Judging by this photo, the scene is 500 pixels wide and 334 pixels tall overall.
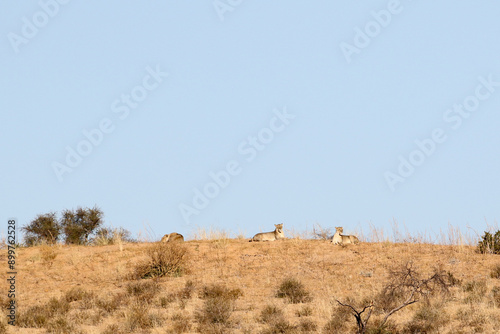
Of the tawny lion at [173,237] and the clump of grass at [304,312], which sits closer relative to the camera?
the clump of grass at [304,312]

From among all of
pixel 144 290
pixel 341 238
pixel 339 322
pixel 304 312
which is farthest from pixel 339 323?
pixel 341 238

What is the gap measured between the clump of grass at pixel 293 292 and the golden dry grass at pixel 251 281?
0.24 m

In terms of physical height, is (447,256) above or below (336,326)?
above

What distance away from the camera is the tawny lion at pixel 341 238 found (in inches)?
933

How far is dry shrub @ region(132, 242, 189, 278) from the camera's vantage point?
2125cm

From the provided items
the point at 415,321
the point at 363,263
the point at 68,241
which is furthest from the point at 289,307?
the point at 68,241

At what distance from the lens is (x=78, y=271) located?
876 inches

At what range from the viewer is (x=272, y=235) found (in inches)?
981

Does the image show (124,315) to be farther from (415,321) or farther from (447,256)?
(447,256)

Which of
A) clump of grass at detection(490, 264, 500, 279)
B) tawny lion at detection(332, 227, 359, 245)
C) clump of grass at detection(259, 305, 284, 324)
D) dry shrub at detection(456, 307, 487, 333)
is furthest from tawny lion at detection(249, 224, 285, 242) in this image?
dry shrub at detection(456, 307, 487, 333)

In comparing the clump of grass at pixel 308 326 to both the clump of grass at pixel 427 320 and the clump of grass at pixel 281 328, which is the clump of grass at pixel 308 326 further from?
the clump of grass at pixel 427 320

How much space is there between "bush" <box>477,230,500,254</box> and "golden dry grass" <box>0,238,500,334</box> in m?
0.34

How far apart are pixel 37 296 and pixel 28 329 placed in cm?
376

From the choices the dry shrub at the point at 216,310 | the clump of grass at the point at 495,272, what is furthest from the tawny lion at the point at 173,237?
the clump of grass at the point at 495,272
